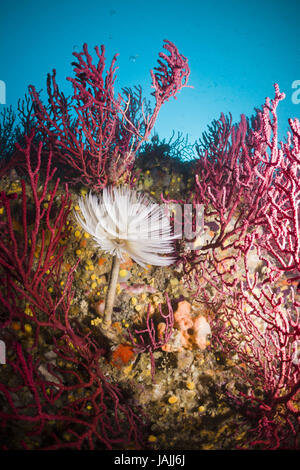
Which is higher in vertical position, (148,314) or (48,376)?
(148,314)

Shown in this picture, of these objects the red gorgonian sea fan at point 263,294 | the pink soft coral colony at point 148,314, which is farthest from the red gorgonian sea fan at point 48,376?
the red gorgonian sea fan at point 263,294

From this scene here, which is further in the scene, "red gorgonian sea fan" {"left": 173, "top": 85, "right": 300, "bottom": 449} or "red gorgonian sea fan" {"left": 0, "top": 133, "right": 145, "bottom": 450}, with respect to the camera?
"red gorgonian sea fan" {"left": 173, "top": 85, "right": 300, "bottom": 449}

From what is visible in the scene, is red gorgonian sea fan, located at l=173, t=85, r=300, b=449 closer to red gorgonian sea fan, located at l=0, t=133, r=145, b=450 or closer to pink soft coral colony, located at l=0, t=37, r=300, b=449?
pink soft coral colony, located at l=0, t=37, r=300, b=449

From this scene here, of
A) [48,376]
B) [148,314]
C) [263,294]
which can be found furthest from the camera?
[148,314]

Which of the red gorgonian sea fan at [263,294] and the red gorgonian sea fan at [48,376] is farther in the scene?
the red gorgonian sea fan at [263,294]

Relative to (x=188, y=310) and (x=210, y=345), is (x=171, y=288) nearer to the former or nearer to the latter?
(x=188, y=310)

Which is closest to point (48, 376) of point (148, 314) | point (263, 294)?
point (148, 314)

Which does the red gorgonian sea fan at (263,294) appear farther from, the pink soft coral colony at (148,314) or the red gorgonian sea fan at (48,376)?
the red gorgonian sea fan at (48,376)

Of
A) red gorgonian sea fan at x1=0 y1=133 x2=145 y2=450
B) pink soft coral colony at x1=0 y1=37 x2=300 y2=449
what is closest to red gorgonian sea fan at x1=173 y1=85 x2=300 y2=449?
pink soft coral colony at x1=0 y1=37 x2=300 y2=449

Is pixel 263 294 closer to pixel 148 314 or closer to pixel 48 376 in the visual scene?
pixel 148 314
